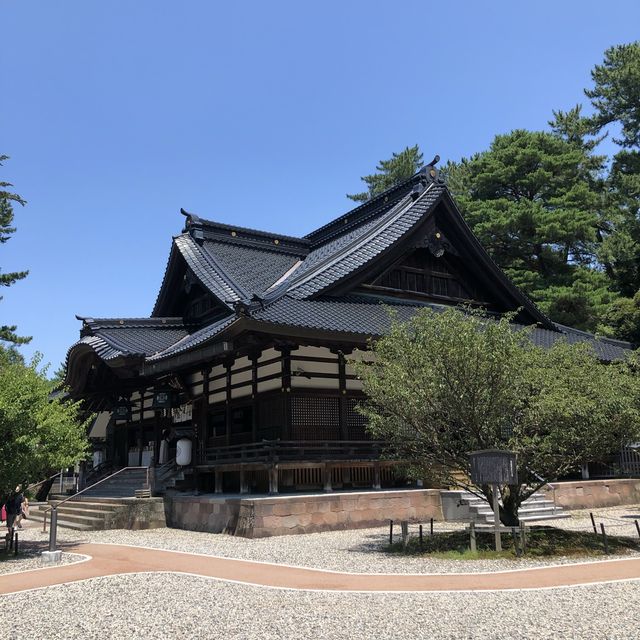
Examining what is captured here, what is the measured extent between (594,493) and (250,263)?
15.2 meters

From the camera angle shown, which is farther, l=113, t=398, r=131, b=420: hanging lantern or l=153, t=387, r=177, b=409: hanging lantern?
l=113, t=398, r=131, b=420: hanging lantern

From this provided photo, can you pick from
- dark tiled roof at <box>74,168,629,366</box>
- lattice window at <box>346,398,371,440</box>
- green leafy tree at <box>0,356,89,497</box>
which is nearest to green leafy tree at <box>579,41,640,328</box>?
dark tiled roof at <box>74,168,629,366</box>

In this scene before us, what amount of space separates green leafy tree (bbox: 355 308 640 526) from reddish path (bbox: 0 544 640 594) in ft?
7.64

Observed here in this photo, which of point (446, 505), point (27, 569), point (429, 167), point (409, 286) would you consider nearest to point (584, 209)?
point (429, 167)

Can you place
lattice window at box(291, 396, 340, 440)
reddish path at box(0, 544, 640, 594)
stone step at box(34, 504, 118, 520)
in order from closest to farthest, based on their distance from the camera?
reddish path at box(0, 544, 640, 594), lattice window at box(291, 396, 340, 440), stone step at box(34, 504, 118, 520)

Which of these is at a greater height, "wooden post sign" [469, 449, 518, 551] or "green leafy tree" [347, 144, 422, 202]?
"green leafy tree" [347, 144, 422, 202]

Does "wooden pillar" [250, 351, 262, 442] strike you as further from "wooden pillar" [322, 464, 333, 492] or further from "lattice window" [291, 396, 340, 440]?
"wooden pillar" [322, 464, 333, 492]

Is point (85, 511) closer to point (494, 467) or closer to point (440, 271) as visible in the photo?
point (494, 467)

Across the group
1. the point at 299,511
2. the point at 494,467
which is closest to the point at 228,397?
the point at 299,511

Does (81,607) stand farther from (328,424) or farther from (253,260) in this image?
(253,260)

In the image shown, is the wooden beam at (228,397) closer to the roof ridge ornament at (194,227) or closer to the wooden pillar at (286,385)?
the wooden pillar at (286,385)

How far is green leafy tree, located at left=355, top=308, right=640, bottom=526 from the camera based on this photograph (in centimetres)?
1173

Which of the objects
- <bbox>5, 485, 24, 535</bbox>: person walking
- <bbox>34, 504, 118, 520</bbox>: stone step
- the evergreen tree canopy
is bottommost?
<bbox>34, 504, 118, 520</bbox>: stone step

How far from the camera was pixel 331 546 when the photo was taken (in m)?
12.9
